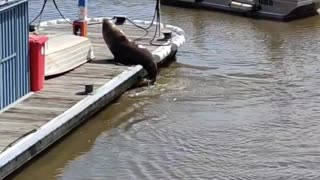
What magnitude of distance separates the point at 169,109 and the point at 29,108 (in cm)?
262

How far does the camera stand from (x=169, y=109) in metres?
13.1

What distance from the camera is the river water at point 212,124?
10.4m

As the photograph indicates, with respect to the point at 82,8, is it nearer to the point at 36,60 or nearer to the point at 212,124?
the point at 36,60

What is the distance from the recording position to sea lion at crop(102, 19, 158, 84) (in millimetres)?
14484

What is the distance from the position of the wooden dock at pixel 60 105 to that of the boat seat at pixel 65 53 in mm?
122

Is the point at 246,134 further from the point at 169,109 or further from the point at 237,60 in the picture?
the point at 237,60

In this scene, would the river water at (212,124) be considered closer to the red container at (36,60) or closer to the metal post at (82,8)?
the red container at (36,60)

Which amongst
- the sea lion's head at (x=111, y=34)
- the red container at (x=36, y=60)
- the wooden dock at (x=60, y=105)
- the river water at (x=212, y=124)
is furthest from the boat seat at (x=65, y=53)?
the river water at (x=212, y=124)

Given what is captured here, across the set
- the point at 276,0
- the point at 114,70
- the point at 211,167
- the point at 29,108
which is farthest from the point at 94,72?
the point at 276,0

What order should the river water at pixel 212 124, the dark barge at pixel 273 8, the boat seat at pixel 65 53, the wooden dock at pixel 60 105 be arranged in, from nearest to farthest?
1. the wooden dock at pixel 60 105
2. the river water at pixel 212 124
3. the boat seat at pixel 65 53
4. the dark barge at pixel 273 8

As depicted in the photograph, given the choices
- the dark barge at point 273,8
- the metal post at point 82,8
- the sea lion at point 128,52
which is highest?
the metal post at point 82,8

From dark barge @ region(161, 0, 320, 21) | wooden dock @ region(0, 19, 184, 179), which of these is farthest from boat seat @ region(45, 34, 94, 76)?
dark barge @ region(161, 0, 320, 21)

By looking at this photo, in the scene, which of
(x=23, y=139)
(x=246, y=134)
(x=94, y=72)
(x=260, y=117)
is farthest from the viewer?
(x=94, y=72)

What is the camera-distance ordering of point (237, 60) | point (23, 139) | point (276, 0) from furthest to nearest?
point (276, 0) → point (237, 60) → point (23, 139)
